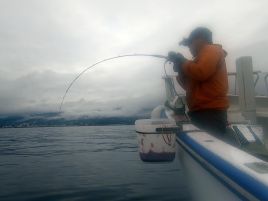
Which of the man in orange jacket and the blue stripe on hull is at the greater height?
the man in orange jacket

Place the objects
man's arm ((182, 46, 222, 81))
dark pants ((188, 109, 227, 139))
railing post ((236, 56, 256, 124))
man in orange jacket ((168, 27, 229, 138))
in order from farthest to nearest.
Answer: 1. railing post ((236, 56, 256, 124))
2. dark pants ((188, 109, 227, 139))
3. man in orange jacket ((168, 27, 229, 138))
4. man's arm ((182, 46, 222, 81))

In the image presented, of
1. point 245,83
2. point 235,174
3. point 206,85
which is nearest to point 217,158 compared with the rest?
point 235,174

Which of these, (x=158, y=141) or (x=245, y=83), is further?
(x=245, y=83)

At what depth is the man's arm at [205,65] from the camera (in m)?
3.58

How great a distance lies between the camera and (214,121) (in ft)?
13.4

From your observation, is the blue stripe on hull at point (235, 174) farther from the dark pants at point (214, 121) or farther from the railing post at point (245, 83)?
the railing post at point (245, 83)

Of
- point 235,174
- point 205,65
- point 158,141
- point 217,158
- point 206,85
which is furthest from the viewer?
point 206,85

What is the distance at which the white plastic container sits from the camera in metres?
3.84

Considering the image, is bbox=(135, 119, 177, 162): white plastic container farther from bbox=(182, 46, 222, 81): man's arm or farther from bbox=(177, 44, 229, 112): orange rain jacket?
bbox=(182, 46, 222, 81): man's arm

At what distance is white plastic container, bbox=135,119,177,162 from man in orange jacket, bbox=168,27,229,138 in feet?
1.81

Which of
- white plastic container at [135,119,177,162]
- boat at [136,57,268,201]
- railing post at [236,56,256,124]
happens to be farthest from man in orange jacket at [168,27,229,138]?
railing post at [236,56,256,124]

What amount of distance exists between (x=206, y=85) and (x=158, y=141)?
1.05m

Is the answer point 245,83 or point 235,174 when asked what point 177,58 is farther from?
point 245,83

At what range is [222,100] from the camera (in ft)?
13.1
